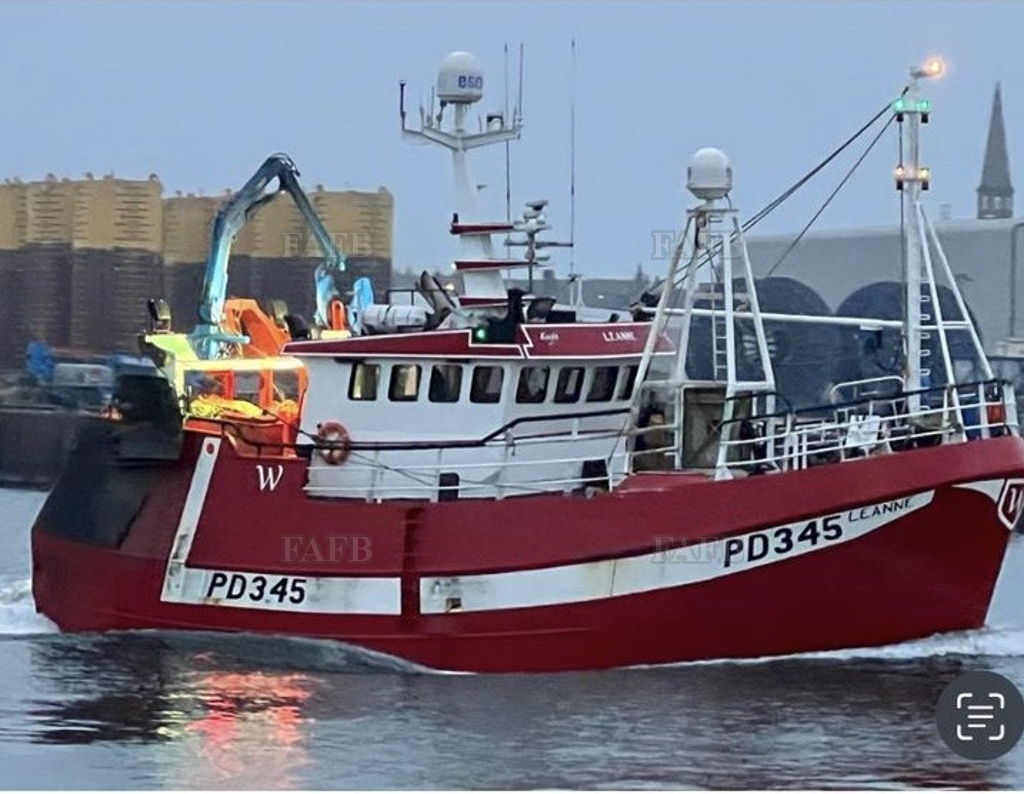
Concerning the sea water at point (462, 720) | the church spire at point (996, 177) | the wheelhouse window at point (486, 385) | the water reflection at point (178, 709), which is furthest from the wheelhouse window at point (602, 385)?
the church spire at point (996, 177)

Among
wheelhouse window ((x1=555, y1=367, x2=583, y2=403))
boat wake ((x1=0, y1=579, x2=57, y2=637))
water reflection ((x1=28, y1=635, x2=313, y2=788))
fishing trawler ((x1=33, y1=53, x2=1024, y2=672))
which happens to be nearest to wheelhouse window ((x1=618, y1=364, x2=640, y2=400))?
fishing trawler ((x1=33, y1=53, x2=1024, y2=672))

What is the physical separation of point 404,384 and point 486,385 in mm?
793

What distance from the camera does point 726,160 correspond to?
2189 cm

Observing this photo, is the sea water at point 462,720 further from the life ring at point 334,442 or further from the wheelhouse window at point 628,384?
the wheelhouse window at point 628,384

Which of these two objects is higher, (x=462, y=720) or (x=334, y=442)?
(x=334, y=442)

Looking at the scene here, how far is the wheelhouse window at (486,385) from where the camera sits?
23016 mm

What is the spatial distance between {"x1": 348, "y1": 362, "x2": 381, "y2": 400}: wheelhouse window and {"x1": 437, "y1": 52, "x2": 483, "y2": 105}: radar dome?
306 cm

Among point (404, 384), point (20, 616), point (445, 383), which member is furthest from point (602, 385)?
point (20, 616)

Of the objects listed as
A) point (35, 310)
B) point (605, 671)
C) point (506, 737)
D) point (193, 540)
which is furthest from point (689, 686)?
point (35, 310)

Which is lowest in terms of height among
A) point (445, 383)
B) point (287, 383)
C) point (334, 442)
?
point (334, 442)

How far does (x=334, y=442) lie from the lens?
2305 centimetres

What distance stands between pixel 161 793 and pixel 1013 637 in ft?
28.4

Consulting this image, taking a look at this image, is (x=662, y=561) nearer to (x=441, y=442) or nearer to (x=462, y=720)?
(x=462, y=720)

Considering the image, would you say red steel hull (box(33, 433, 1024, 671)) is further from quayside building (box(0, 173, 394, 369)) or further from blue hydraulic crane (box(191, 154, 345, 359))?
quayside building (box(0, 173, 394, 369))
